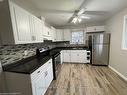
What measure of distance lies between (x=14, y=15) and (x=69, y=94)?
220cm

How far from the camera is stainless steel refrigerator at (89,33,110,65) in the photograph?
12.3 ft

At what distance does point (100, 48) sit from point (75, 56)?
4.68ft

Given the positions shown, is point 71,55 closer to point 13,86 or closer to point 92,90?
point 92,90

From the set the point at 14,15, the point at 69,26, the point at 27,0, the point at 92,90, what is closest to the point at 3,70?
the point at 14,15

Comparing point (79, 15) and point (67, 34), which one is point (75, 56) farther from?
point (79, 15)

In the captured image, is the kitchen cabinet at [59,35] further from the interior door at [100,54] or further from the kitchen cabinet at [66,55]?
the interior door at [100,54]

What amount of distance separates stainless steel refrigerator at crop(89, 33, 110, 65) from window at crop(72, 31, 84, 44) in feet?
3.92

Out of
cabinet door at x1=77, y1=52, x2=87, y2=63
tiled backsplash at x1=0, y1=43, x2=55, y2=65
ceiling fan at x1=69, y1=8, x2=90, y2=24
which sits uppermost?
ceiling fan at x1=69, y1=8, x2=90, y2=24

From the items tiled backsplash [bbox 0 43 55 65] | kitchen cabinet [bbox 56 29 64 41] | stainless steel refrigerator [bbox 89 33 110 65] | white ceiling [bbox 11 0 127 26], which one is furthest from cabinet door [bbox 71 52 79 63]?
tiled backsplash [bbox 0 43 55 65]

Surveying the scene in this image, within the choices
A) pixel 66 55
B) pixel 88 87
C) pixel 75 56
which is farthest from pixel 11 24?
pixel 75 56

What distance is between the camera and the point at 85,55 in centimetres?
440

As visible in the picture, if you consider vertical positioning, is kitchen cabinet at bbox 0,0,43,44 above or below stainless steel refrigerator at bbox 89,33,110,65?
above

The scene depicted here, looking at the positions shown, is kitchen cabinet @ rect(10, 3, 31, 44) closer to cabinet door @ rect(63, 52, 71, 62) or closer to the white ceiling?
the white ceiling

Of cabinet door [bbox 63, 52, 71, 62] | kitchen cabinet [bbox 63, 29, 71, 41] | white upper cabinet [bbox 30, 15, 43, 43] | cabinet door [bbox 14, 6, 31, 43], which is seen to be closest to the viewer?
cabinet door [bbox 14, 6, 31, 43]
